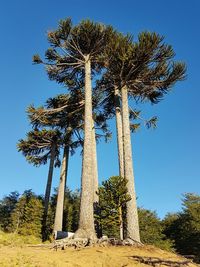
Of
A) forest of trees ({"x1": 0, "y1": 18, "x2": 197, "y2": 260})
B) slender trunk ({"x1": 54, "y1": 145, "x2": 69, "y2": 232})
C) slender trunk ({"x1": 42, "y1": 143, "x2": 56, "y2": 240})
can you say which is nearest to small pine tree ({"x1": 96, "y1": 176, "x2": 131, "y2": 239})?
forest of trees ({"x1": 0, "y1": 18, "x2": 197, "y2": 260})

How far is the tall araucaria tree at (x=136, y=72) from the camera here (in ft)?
57.9

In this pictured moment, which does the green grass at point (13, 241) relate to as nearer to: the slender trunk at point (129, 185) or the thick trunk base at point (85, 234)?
the thick trunk base at point (85, 234)

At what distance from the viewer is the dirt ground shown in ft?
30.5

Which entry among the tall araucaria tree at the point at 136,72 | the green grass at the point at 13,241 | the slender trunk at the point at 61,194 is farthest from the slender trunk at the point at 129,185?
the slender trunk at the point at 61,194

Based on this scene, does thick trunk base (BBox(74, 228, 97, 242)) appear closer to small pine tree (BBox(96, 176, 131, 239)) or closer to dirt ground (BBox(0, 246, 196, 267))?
small pine tree (BBox(96, 176, 131, 239))

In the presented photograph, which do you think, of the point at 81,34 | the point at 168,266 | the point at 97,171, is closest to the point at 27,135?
the point at 97,171

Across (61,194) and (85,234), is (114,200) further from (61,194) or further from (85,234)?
(61,194)

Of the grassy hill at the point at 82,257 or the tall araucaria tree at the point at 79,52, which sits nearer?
the grassy hill at the point at 82,257

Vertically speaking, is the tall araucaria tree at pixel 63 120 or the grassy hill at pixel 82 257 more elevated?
the tall araucaria tree at pixel 63 120

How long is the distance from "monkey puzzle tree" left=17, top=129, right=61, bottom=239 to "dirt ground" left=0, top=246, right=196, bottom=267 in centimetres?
1129

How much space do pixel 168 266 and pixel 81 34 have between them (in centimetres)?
1448

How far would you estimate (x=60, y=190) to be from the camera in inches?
886

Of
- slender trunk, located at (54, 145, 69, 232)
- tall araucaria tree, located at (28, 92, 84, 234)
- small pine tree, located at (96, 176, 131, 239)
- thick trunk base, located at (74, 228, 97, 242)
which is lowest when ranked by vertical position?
thick trunk base, located at (74, 228, 97, 242)

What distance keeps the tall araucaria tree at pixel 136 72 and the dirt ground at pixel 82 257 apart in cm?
407
